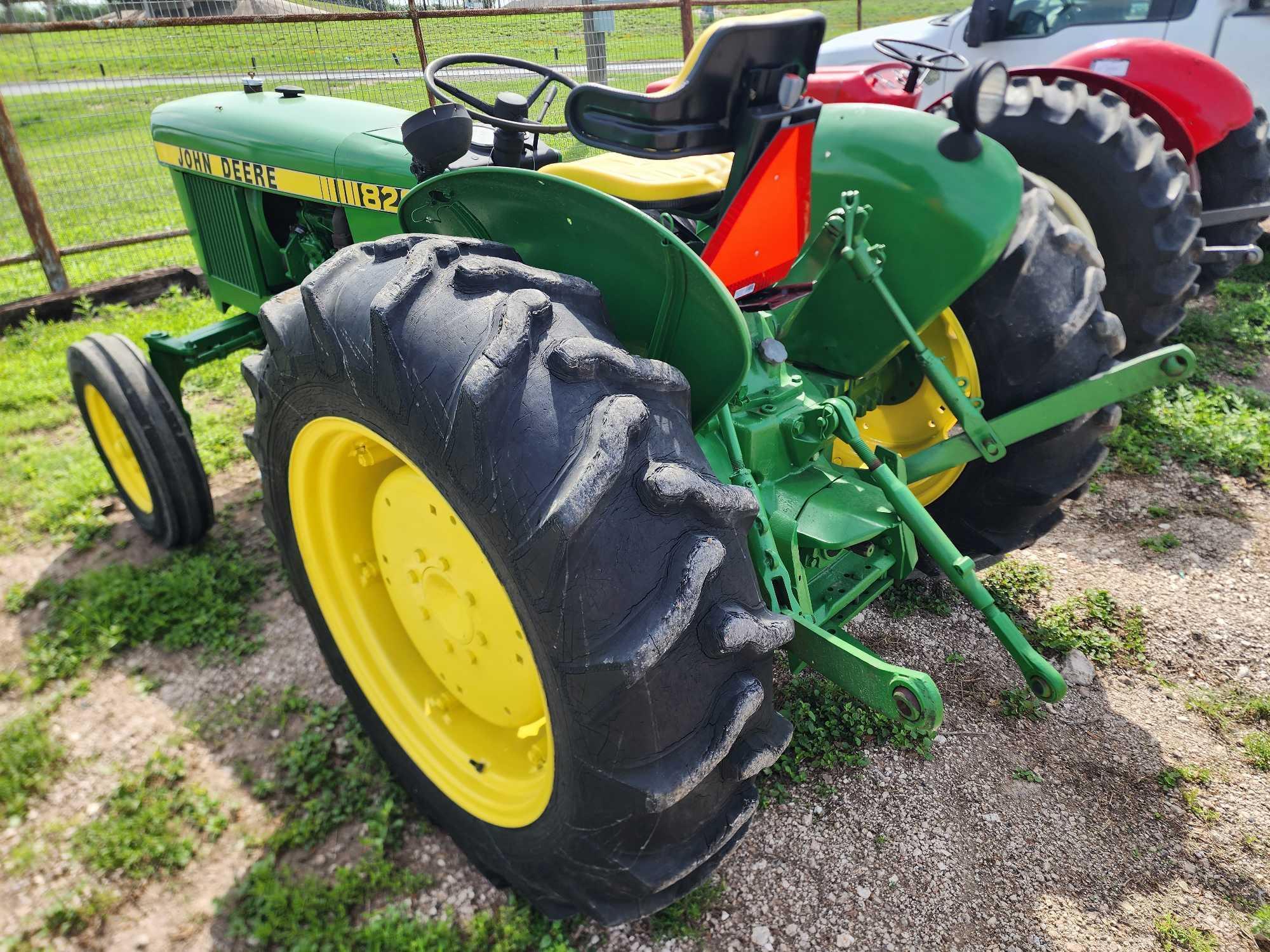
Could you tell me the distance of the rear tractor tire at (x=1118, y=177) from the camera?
301 centimetres

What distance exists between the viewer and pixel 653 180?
186 cm

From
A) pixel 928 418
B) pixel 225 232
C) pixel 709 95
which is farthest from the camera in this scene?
pixel 225 232

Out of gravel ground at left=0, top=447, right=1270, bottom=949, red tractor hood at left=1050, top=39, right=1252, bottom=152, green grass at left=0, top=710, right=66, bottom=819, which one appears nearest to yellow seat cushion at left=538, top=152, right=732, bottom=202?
gravel ground at left=0, top=447, right=1270, bottom=949

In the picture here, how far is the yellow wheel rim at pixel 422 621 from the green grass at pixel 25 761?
0.85 meters

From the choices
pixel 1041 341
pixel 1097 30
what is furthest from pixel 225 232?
pixel 1097 30

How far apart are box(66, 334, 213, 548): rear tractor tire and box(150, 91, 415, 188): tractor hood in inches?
31.5

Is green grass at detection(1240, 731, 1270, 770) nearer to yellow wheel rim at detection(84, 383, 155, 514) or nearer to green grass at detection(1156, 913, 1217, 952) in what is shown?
green grass at detection(1156, 913, 1217, 952)

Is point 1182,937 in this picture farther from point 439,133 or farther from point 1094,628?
point 439,133

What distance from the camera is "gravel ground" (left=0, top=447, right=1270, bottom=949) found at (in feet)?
5.71

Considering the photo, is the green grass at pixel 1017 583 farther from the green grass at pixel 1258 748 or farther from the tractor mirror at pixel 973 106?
the tractor mirror at pixel 973 106

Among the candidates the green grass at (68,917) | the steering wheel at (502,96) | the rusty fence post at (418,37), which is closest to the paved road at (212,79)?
the rusty fence post at (418,37)

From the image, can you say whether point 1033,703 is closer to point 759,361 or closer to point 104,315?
point 759,361

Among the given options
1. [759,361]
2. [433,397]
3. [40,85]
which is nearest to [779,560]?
[759,361]

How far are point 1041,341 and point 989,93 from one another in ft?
1.87
